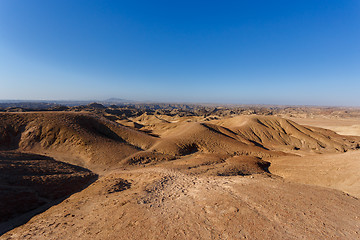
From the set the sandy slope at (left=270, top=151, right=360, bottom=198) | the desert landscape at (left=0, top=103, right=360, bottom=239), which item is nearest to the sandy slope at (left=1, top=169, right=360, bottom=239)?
the desert landscape at (left=0, top=103, right=360, bottom=239)

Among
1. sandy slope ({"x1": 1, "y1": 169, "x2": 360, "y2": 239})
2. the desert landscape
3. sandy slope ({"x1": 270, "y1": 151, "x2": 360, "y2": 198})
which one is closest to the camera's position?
sandy slope ({"x1": 1, "y1": 169, "x2": 360, "y2": 239})

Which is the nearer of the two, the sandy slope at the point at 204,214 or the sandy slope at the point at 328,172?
the sandy slope at the point at 204,214

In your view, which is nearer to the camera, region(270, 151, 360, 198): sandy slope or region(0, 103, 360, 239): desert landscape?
region(0, 103, 360, 239): desert landscape

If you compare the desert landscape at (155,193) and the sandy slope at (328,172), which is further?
the sandy slope at (328,172)

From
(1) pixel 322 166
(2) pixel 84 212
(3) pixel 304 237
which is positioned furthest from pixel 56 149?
(1) pixel 322 166

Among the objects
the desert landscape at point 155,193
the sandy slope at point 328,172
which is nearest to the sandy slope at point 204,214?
the desert landscape at point 155,193

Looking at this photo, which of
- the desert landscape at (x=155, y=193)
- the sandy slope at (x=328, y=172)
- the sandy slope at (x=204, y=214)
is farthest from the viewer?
the sandy slope at (x=328, y=172)

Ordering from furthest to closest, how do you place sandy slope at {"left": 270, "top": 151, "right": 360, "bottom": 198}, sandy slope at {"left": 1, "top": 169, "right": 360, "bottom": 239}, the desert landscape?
sandy slope at {"left": 270, "top": 151, "right": 360, "bottom": 198}, the desert landscape, sandy slope at {"left": 1, "top": 169, "right": 360, "bottom": 239}

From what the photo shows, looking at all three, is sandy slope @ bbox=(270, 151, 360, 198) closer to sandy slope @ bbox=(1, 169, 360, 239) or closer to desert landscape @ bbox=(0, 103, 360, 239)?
desert landscape @ bbox=(0, 103, 360, 239)

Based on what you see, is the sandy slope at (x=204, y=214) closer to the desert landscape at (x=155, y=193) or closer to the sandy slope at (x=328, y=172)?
the desert landscape at (x=155, y=193)

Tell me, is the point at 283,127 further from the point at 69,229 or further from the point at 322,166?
the point at 69,229

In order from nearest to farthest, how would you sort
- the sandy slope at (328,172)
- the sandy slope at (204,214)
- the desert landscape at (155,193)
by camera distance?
the sandy slope at (204,214), the desert landscape at (155,193), the sandy slope at (328,172)
